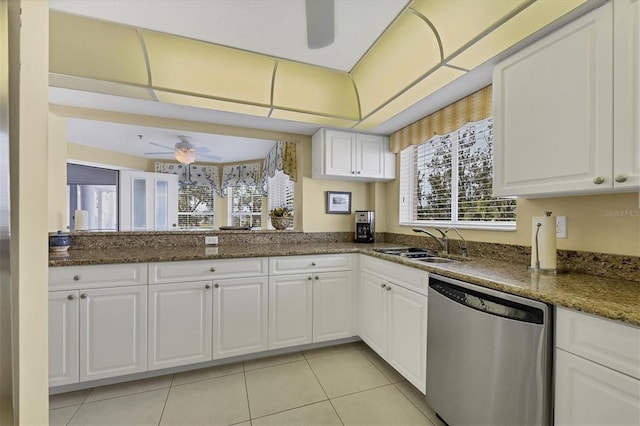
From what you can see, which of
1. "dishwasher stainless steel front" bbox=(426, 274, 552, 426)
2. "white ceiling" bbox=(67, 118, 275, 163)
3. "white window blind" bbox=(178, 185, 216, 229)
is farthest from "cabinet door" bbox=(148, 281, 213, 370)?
"white window blind" bbox=(178, 185, 216, 229)

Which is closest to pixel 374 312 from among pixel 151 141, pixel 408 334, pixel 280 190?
pixel 408 334

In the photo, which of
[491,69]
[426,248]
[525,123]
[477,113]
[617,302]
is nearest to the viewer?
[617,302]

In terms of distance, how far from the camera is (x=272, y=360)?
2.30 meters

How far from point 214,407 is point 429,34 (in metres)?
2.75

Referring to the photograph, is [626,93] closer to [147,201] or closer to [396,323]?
[396,323]

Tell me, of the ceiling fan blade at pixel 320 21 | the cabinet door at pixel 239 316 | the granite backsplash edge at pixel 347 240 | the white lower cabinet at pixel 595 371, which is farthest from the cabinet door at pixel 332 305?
the ceiling fan blade at pixel 320 21

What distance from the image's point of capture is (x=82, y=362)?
1801mm

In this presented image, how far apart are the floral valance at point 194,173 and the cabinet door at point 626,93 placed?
242 inches

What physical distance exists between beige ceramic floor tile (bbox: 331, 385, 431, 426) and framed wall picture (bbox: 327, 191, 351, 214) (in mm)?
1816

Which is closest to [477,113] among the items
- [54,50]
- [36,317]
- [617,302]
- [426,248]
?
[426,248]

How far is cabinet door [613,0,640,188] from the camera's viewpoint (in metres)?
1.10

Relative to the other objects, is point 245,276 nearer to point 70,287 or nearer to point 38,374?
point 70,287

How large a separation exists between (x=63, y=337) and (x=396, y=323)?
2.23m

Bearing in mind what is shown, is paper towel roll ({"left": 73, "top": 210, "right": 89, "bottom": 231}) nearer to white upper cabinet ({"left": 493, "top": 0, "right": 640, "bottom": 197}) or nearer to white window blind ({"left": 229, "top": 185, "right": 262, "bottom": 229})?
white upper cabinet ({"left": 493, "top": 0, "right": 640, "bottom": 197})
